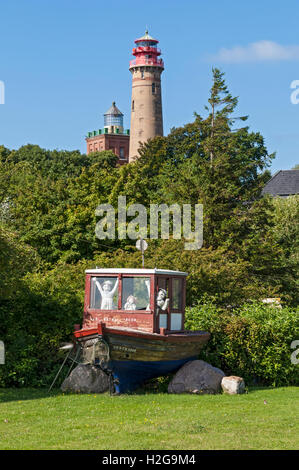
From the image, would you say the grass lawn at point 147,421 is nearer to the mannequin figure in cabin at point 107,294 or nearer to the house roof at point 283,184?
the mannequin figure in cabin at point 107,294

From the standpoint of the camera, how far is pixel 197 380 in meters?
19.4

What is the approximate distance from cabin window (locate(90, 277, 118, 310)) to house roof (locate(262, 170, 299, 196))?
188 feet

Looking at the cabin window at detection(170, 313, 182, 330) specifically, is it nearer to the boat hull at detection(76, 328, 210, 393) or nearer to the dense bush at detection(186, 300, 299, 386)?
the boat hull at detection(76, 328, 210, 393)

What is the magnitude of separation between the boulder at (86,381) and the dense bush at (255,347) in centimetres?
390

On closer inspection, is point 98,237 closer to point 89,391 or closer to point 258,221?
point 258,221

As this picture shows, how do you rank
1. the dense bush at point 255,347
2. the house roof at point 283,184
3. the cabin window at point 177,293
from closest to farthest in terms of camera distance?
the cabin window at point 177,293 → the dense bush at point 255,347 → the house roof at point 283,184

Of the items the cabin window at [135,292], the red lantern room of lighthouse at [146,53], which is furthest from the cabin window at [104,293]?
the red lantern room of lighthouse at [146,53]

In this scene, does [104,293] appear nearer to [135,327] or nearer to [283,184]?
[135,327]

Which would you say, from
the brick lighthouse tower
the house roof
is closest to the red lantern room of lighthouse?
the brick lighthouse tower

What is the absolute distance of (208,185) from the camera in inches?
1453

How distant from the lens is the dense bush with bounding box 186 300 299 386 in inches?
839

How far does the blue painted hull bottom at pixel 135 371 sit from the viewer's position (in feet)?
61.0
